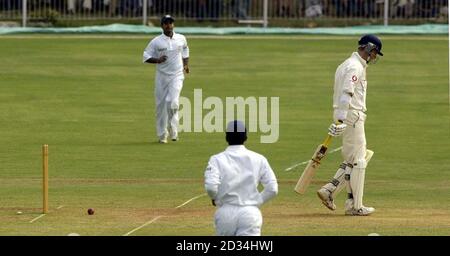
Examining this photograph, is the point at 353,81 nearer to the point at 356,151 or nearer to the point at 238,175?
the point at 356,151

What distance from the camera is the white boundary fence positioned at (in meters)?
51.5

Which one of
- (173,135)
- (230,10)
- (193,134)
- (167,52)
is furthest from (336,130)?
(230,10)

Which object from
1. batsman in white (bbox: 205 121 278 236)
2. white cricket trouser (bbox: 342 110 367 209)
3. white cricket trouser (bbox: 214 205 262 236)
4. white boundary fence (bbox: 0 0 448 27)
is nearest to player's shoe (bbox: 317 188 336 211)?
white cricket trouser (bbox: 342 110 367 209)

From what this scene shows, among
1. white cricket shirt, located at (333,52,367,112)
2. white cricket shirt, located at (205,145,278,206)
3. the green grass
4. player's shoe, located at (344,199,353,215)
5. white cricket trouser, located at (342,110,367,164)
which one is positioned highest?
white cricket shirt, located at (333,52,367,112)

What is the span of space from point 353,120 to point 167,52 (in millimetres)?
8982

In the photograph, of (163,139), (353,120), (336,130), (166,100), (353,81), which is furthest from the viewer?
(163,139)

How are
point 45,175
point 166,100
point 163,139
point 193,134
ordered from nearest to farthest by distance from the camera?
1. point 45,175
2. point 166,100
3. point 163,139
4. point 193,134

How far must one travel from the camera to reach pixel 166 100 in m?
29.4

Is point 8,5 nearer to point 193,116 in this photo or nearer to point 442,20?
point 442,20

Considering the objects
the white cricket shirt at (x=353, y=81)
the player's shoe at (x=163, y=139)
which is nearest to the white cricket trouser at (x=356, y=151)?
the white cricket shirt at (x=353, y=81)

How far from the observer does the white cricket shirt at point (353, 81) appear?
20.8m

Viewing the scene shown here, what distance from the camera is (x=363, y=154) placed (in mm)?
21219

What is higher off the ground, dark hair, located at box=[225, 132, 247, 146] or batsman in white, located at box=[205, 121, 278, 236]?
dark hair, located at box=[225, 132, 247, 146]

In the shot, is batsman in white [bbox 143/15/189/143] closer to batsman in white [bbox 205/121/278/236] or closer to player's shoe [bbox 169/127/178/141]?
player's shoe [bbox 169/127/178/141]
